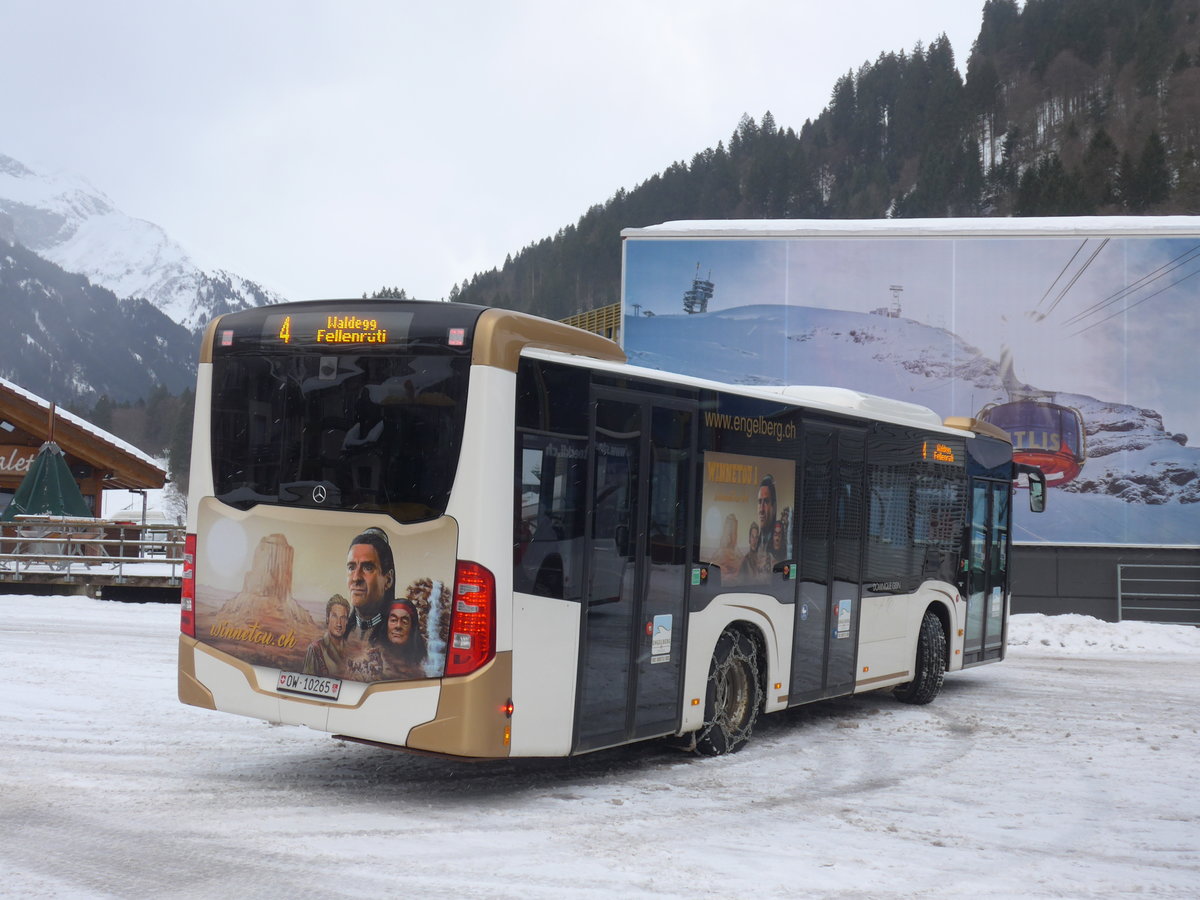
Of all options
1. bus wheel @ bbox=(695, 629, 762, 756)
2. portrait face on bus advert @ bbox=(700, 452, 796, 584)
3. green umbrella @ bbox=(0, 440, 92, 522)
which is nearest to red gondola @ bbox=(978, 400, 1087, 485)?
portrait face on bus advert @ bbox=(700, 452, 796, 584)

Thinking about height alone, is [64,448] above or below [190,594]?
above

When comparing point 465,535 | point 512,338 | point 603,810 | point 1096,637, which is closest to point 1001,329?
point 1096,637

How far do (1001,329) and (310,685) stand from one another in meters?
20.6

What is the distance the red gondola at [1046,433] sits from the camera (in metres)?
24.8

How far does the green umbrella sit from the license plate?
21.9 m

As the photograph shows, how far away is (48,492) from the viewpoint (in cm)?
2738

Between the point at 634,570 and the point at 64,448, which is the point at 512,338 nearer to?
the point at 634,570

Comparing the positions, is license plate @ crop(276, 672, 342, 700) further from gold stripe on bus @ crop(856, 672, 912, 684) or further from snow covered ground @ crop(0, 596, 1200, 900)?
gold stripe on bus @ crop(856, 672, 912, 684)

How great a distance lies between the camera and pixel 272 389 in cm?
779

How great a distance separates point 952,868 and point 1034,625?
16373 mm

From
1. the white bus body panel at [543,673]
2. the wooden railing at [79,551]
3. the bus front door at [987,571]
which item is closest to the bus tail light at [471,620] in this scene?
the white bus body panel at [543,673]

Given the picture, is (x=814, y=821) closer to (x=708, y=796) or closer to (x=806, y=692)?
(x=708, y=796)

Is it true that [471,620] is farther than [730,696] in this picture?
No

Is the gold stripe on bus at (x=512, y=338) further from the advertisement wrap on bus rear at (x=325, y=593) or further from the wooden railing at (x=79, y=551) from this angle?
the wooden railing at (x=79, y=551)
